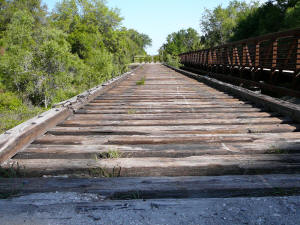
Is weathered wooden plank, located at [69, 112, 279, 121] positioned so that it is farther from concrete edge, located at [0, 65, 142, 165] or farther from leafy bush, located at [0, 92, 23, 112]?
leafy bush, located at [0, 92, 23, 112]

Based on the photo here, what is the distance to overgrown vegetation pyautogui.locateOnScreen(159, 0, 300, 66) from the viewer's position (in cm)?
2933

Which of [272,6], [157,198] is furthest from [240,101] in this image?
[272,6]

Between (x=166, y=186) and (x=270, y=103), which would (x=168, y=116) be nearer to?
(x=270, y=103)

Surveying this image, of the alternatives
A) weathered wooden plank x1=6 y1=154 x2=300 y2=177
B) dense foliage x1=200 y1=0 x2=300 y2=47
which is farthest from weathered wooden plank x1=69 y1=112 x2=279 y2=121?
dense foliage x1=200 y1=0 x2=300 y2=47

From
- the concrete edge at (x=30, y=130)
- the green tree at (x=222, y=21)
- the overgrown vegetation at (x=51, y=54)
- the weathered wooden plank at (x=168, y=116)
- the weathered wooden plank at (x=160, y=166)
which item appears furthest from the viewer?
the green tree at (x=222, y=21)

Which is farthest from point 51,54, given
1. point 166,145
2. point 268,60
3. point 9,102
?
point 166,145

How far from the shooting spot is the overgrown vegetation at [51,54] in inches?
757

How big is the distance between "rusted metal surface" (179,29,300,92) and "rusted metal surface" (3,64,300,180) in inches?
106

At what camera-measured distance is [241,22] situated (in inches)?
1715

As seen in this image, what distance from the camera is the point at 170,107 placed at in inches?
166

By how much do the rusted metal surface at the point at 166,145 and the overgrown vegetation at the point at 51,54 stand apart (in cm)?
917

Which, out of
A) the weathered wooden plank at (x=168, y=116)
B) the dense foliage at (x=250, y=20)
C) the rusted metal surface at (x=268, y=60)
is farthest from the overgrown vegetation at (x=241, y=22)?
the weathered wooden plank at (x=168, y=116)

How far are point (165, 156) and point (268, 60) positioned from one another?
6.19 meters

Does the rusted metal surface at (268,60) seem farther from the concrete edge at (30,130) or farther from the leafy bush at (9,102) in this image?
the leafy bush at (9,102)
